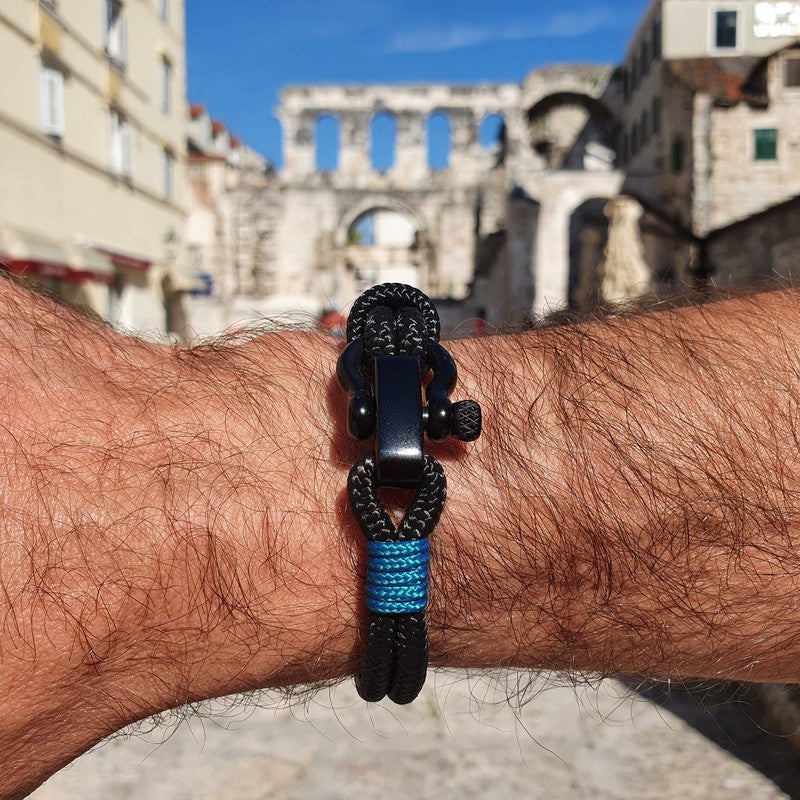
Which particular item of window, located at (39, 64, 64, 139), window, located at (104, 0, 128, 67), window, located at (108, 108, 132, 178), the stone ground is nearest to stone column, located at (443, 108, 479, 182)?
window, located at (108, 108, 132, 178)

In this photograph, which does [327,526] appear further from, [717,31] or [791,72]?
[791,72]

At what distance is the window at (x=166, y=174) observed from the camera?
1927 cm

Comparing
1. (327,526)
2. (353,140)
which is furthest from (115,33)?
(353,140)

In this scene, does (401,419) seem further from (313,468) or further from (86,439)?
(86,439)

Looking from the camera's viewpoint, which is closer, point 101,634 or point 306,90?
point 101,634

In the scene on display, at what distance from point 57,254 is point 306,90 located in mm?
26101

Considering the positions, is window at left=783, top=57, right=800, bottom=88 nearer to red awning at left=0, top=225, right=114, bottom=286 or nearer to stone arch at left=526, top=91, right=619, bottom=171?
stone arch at left=526, top=91, right=619, bottom=171

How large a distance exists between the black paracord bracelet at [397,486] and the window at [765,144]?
1794 centimetres

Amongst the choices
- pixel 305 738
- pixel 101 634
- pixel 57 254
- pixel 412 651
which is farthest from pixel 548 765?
pixel 57 254

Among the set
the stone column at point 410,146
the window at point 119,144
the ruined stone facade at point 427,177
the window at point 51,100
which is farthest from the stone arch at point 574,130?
the window at point 51,100

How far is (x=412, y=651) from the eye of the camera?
99 centimetres

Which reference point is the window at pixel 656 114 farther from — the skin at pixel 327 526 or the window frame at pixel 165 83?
the skin at pixel 327 526

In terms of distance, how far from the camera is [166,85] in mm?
19469

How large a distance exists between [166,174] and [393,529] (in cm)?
2061
